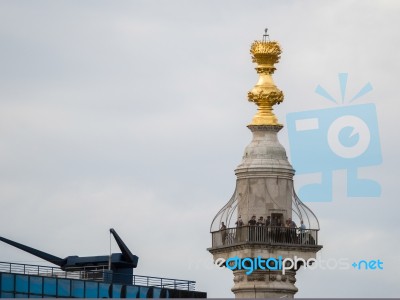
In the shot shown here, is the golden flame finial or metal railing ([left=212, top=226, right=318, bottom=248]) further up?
the golden flame finial

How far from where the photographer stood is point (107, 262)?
473 ft

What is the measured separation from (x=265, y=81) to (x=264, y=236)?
12310 mm

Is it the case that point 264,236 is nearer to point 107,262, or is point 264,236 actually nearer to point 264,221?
point 264,221

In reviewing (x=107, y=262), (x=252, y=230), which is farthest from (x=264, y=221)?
(x=107, y=262)

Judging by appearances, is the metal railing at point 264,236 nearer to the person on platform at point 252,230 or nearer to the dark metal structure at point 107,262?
the person on platform at point 252,230

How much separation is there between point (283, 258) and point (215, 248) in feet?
15.4

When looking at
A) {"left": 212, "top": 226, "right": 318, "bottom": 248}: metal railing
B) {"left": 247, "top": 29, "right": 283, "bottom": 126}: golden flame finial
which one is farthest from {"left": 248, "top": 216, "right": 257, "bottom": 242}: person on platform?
{"left": 247, "top": 29, "right": 283, "bottom": 126}: golden flame finial

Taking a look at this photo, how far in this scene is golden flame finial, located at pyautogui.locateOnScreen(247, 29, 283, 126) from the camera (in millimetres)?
135875

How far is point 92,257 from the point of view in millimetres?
147125

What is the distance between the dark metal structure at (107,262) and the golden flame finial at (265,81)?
49.5 ft

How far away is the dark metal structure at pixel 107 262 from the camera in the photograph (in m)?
141

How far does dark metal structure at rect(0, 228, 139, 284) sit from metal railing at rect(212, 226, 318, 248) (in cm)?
1065

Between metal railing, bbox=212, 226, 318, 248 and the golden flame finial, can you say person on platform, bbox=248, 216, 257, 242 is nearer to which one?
metal railing, bbox=212, 226, 318, 248

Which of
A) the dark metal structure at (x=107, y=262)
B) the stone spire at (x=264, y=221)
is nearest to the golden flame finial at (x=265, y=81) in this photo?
the stone spire at (x=264, y=221)
